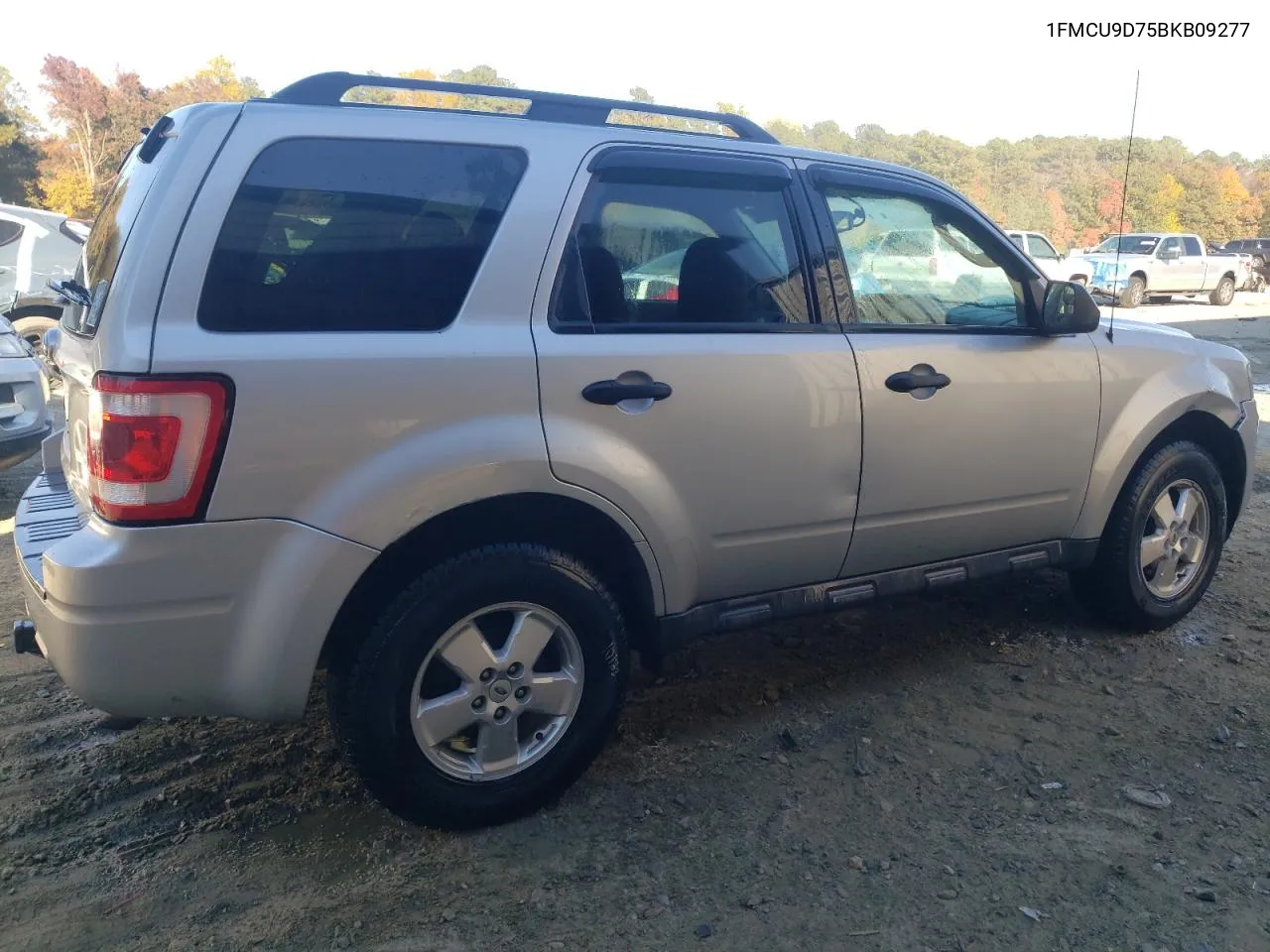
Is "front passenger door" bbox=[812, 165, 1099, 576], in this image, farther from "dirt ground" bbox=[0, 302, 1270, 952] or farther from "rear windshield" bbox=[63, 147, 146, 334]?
"rear windshield" bbox=[63, 147, 146, 334]

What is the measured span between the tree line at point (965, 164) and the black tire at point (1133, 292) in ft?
7.13

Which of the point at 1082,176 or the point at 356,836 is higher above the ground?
the point at 1082,176

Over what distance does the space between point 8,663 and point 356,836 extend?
6.19ft

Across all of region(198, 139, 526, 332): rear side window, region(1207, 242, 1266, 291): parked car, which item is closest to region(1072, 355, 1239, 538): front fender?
region(198, 139, 526, 332): rear side window

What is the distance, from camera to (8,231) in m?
9.27

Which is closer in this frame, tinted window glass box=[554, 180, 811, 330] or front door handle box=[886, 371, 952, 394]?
tinted window glass box=[554, 180, 811, 330]

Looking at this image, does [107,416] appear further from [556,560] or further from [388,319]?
[556,560]

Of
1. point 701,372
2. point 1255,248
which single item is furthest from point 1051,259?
point 701,372

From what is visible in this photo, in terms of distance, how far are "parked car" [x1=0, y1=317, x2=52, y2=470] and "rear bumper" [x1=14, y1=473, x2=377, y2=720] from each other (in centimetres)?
383

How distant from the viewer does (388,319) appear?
2494mm

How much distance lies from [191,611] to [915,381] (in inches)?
89.3

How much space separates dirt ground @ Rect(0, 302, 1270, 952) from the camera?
7.84 ft

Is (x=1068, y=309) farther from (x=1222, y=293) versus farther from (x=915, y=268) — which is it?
(x=1222, y=293)

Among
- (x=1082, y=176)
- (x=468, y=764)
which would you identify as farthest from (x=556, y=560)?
(x=1082, y=176)
